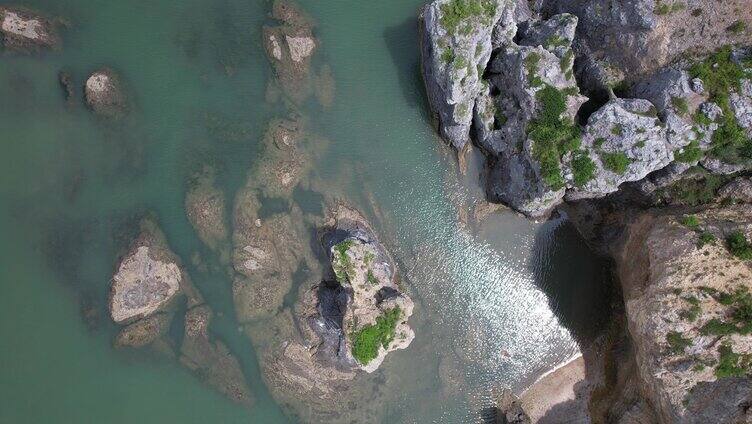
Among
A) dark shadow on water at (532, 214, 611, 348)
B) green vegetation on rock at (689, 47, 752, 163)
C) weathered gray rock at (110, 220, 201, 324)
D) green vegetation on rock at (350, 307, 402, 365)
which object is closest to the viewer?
green vegetation on rock at (689, 47, 752, 163)

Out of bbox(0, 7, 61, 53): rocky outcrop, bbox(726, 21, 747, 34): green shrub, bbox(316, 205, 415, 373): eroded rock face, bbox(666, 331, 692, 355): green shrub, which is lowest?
bbox(666, 331, 692, 355): green shrub

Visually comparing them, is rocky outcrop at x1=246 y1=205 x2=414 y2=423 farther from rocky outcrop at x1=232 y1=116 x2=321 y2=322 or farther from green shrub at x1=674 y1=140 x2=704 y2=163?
green shrub at x1=674 y1=140 x2=704 y2=163

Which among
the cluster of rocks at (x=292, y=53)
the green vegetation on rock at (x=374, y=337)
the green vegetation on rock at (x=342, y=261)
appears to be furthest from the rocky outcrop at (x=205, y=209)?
the green vegetation on rock at (x=374, y=337)

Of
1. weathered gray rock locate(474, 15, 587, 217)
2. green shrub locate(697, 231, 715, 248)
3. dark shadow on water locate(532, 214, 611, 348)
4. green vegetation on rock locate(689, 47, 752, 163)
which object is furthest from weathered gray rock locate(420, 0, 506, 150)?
green shrub locate(697, 231, 715, 248)

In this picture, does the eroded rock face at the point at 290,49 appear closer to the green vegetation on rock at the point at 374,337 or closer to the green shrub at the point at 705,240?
the green vegetation on rock at the point at 374,337

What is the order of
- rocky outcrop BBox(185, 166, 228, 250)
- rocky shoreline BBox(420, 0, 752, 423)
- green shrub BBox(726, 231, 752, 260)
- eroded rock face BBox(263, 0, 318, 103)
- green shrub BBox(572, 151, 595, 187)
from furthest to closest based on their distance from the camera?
eroded rock face BBox(263, 0, 318, 103) < rocky outcrop BBox(185, 166, 228, 250) < green shrub BBox(572, 151, 595, 187) < rocky shoreline BBox(420, 0, 752, 423) < green shrub BBox(726, 231, 752, 260)
